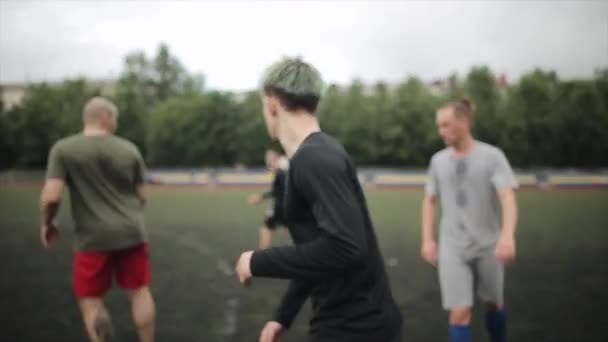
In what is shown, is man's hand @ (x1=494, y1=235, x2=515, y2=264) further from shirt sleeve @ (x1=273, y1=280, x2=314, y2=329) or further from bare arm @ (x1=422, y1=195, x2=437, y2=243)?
shirt sleeve @ (x1=273, y1=280, x2=314, y2=329)

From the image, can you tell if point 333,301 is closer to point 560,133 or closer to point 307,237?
point 307,237

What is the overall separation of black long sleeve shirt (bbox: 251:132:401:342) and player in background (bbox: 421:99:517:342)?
2.29 m

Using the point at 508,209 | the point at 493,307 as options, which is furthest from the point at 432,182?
the point at 493,307

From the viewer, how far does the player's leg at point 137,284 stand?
432 centimetres

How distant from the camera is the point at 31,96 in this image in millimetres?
48000

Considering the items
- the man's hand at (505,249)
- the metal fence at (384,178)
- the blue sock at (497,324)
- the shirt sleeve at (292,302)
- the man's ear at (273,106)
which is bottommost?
the metal fence at (384,178)

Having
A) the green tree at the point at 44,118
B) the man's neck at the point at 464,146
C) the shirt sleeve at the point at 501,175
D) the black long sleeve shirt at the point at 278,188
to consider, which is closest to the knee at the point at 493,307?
the shirt sleeve at the point at 501,175

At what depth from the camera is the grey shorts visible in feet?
13.6

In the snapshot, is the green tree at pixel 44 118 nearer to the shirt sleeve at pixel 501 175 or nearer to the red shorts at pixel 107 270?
the red shorts at pixel 107 270

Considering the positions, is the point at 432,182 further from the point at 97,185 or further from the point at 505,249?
the point at 97,185

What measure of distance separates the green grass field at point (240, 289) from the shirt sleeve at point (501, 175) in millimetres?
1711

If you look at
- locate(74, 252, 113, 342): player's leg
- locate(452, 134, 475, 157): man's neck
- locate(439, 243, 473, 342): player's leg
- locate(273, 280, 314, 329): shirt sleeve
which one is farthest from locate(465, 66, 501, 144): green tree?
locate(273, 280, 314, 329): shirt sleeve

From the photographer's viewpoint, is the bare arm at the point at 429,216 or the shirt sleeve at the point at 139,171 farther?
the bare arm at the point at 429,216

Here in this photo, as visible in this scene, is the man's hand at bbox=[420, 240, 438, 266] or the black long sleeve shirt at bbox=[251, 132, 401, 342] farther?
the man's hand at bbox=[420, 240, 438, 266]
